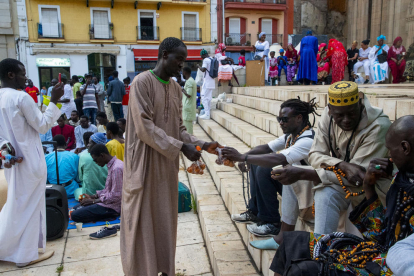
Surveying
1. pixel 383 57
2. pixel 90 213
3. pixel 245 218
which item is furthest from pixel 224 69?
pixel 245 218

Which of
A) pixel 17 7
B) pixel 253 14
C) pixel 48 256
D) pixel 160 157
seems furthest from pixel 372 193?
pixel 253 14

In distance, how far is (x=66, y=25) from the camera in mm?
23109

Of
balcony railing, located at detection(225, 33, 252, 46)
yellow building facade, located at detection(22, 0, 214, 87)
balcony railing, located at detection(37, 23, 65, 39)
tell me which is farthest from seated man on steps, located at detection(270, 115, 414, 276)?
balcony railing, located at detection(225, 33, 252, 46)

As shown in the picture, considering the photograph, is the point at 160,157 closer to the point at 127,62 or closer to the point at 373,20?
the point at 373,20

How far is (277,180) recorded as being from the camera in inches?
98.5

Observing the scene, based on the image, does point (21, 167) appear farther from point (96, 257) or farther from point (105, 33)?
point (105, 33)

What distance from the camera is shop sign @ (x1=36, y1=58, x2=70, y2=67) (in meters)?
22.3

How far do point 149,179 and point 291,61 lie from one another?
9.77 m

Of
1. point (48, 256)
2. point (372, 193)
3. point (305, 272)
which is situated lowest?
point (48, 256)

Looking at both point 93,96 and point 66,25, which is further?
point 66,25

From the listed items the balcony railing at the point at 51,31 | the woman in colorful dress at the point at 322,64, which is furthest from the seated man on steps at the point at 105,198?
the balcony railing at the point at 51,31

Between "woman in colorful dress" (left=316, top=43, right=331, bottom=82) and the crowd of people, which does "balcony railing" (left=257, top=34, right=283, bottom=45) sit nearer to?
"woman in colorful dress" (left=316, top=43, right=331, bottom=82)

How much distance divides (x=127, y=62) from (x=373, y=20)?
1613cm

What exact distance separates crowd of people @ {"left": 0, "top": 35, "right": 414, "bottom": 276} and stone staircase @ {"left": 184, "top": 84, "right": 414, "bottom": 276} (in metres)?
0.23
